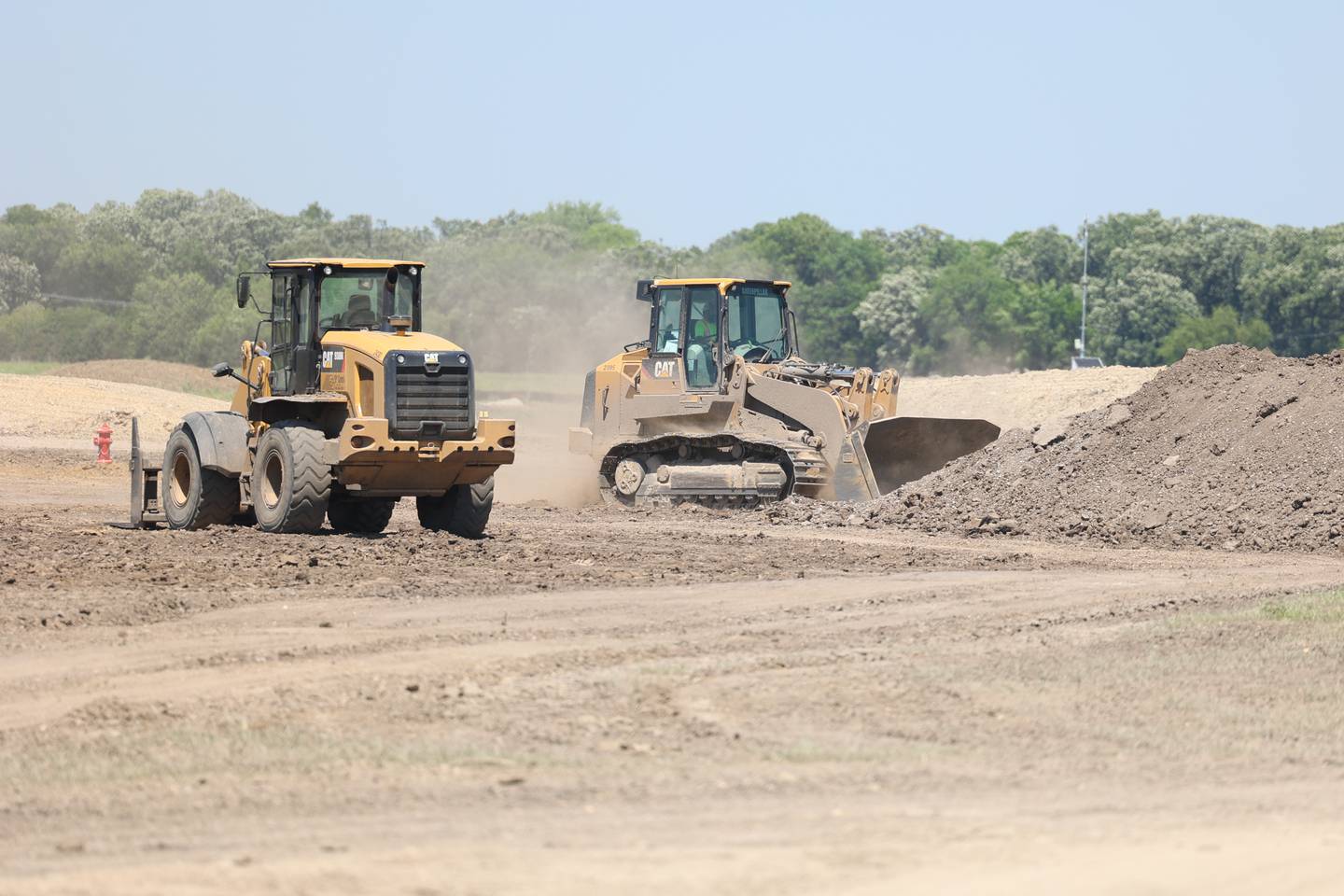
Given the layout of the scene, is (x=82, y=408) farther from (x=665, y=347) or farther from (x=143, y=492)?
(x=143, y=492)

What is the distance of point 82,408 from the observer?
135 ft

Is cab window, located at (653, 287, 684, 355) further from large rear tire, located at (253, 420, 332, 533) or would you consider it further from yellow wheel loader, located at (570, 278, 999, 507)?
large rear tire, located at (253, 420, 332, 533)

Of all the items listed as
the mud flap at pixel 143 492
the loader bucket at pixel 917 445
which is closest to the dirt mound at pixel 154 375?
the loader bucket at pixel 917 445

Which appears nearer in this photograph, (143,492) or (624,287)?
(143,492)

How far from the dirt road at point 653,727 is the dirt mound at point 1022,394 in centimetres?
2976

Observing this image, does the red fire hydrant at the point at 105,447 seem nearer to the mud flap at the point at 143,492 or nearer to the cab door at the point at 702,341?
the mud flap at the point at 143,492

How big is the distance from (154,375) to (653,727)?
4746cm

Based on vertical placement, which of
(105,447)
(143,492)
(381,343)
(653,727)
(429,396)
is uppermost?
(381,343)

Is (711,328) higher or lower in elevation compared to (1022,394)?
higher

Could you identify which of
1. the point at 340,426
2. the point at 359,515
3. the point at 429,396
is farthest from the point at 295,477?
the point at 359,515

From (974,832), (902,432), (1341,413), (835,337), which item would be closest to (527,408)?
(902,432)

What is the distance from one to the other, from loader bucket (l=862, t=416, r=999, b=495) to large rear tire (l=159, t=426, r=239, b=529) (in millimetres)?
8738

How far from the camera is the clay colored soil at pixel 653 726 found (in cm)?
666

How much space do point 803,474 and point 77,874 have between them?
54.9ft
